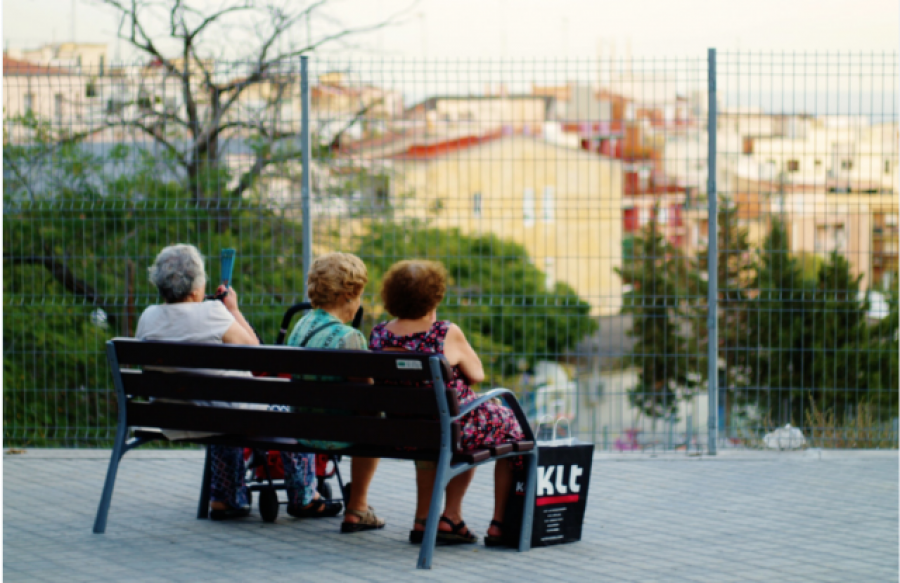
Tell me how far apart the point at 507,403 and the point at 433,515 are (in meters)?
0.64

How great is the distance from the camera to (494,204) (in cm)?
733

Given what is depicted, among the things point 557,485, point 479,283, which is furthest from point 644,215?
point 557,485

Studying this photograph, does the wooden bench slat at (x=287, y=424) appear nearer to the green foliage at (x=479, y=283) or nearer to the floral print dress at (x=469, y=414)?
the floral print dress at (x=469, y=414)

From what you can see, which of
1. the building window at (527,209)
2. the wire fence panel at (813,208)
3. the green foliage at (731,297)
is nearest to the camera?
the wire fence panel at (813,208)

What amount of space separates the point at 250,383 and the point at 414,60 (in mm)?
3294

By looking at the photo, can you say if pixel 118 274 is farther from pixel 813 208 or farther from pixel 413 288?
pixel 813 208

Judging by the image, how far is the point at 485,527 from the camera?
5172mm

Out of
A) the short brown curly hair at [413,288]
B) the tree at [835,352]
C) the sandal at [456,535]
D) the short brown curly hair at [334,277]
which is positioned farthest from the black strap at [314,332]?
the tree at [835,352]

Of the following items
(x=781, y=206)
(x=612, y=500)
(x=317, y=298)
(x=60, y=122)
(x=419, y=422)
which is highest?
(x=60, y=122)

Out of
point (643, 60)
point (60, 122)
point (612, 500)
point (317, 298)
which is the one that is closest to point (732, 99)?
point (643, 60)

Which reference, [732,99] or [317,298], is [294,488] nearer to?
[317,298]

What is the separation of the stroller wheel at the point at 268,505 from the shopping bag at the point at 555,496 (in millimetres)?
1229

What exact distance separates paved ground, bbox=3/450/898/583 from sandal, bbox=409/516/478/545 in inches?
2.3

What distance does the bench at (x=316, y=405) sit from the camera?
4.27 metres
